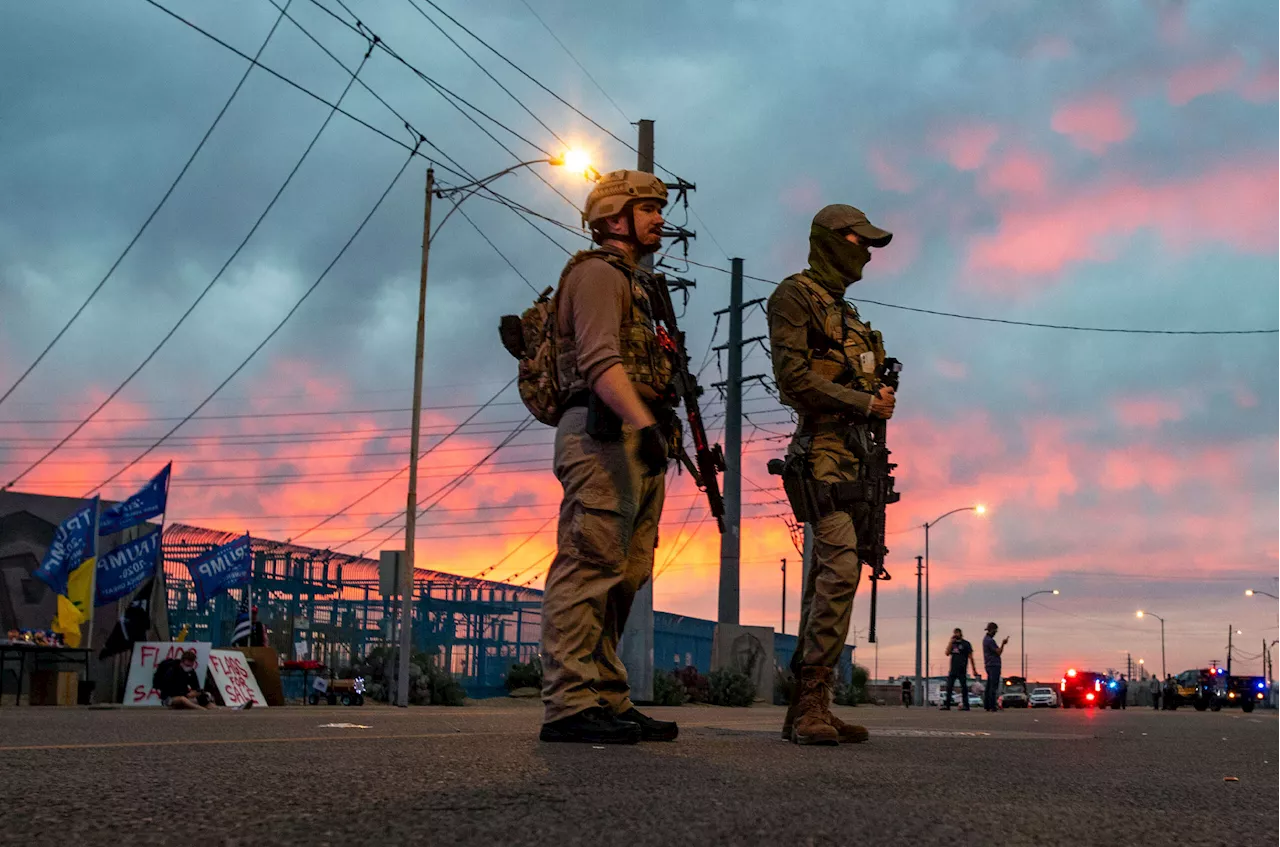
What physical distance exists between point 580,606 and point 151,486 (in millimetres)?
17137

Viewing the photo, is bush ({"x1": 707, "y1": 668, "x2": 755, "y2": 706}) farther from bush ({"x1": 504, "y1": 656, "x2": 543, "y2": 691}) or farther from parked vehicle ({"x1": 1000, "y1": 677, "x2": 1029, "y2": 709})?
parked vehicle ({"x1": 1000, "y1": 677, "x2": 1029, "y2": 709})

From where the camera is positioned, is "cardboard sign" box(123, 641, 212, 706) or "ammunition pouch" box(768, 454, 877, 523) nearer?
"ammunition pouch" box(768, 454, 877, 523)

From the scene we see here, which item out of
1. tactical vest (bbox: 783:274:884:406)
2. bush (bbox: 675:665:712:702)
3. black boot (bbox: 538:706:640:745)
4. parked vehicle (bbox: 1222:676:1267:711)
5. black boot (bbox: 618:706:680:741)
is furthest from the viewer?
parked vehicle (bbox: 1222:676:1267:711)

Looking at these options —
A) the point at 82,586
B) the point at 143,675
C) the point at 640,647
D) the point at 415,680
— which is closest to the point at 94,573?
the point at 82,586

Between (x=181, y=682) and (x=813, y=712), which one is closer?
(x=813, y=712)

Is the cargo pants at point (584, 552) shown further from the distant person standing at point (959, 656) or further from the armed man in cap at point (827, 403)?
the distant person standing at point (959, 656)

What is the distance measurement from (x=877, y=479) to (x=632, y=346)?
1.51 m

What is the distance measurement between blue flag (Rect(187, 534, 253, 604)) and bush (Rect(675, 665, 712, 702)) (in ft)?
24.9

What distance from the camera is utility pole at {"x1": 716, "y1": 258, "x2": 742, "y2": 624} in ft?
104

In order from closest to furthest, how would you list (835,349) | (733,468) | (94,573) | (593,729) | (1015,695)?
(593,729) → (835,349) → (94,573) → (733,468) → (1015,695)

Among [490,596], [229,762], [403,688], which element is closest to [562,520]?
[229,762]

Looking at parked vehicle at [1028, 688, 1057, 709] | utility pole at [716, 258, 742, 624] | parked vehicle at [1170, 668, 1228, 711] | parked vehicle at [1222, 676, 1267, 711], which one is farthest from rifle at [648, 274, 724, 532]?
parked vehicle at [1028, 688, 1057, 709]

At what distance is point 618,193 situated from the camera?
5578mm

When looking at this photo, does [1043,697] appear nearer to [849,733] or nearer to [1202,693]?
[1202,693]
